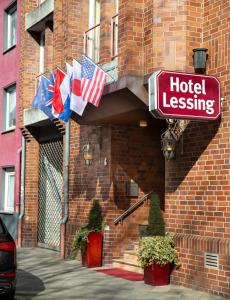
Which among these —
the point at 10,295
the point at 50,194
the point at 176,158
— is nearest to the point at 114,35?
the point at 176,158

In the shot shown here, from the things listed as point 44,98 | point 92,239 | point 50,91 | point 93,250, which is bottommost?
point 93,250

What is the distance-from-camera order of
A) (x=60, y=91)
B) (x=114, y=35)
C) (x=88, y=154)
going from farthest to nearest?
1. (x=88, y=154)
2. (x=60, y=91)
3. (x=114, y=35)

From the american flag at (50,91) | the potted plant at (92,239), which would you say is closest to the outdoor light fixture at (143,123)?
the potted plant at (92,239)

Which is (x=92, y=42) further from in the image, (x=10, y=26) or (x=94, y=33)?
(x=10, y=26)

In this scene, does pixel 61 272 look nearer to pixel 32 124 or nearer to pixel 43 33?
pixel 32 124

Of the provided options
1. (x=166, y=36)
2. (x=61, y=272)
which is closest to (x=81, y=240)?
(x=61, y=272)

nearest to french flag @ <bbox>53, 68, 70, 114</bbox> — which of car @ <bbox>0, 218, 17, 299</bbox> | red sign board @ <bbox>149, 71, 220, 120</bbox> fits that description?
red sign board @ <bbox>149, 71, 220, 120</bbox>

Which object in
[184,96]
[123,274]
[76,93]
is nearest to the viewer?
[184,96]

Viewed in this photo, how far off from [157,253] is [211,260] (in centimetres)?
102

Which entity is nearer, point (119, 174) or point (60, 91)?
point (60, 91)

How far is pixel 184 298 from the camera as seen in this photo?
8852 mm

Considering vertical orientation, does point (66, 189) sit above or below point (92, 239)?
above

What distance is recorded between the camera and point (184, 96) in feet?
29.1

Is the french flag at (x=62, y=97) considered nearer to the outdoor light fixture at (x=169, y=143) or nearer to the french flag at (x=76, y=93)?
the french flag at (x=76, y=93)
